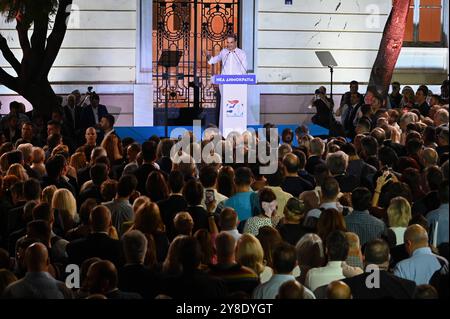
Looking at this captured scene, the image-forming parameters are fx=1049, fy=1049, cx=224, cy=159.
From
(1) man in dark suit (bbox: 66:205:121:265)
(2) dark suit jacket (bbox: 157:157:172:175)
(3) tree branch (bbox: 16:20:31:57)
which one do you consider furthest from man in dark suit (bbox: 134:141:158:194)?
(3) tree branch (bbox: 16:20:31:57)

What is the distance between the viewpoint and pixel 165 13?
73.1ft

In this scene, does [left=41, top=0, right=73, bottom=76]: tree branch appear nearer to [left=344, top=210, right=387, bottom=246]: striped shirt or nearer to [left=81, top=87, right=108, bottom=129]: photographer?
[left=81, top=87, right=108, bottom=129]: photographer

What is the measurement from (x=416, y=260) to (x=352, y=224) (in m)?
1.18

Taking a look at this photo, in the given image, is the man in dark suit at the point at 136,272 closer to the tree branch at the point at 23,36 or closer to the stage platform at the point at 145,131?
the tree branch at the point at 23,36

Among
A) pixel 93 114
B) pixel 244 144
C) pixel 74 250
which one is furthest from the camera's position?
pixel 93 114

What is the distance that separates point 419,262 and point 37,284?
2908 mm

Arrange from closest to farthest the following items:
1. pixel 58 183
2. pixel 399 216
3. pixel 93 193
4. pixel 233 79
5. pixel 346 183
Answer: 1. pixel 399 216
2. pixel 93 193
3. pixel 58 183
4. pixel 346 183
5. pixel 233 79

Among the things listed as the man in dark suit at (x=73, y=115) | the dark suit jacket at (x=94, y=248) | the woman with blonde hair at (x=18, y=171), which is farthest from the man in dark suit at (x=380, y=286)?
the man in dark suit at (x=73, y=115)

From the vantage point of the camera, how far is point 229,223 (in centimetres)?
867

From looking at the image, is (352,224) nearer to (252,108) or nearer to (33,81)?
(33,81)

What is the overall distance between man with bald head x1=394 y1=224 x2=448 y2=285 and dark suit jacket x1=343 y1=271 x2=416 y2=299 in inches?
15.8

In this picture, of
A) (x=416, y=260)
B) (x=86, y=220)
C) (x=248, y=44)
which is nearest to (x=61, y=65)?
(x=248, y=44)

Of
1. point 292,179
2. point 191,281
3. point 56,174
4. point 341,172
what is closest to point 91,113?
point 56,174

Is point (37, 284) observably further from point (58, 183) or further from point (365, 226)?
point (58, 183)
